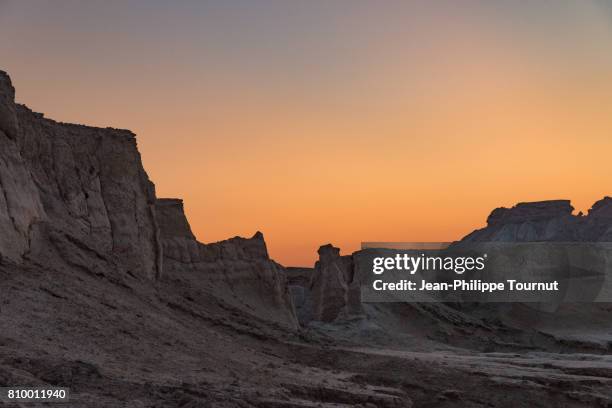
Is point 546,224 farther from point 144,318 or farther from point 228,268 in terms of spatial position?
point 144,318

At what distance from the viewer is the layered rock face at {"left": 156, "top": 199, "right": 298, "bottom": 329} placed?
33.2 meters

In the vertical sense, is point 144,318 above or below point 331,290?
below

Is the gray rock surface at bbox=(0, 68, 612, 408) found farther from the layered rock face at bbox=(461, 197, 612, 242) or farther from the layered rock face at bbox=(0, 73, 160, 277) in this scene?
the layered rock face at bbox=(461, 197, 612, 242)

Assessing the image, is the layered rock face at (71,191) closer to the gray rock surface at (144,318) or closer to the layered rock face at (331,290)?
the gray rock surface at (144,318)

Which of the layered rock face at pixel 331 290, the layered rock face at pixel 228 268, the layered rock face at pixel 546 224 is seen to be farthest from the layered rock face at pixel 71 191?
the layered rock face at pixel 546 224

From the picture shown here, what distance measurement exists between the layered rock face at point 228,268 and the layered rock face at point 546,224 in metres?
88.8

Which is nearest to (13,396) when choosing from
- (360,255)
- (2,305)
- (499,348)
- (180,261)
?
(2,305)

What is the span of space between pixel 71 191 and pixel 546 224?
398 feet

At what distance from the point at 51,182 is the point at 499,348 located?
3431cm

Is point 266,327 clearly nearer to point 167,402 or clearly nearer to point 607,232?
point 167,402

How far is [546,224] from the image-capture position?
5271 inches

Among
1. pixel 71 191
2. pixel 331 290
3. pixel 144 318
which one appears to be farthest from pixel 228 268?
pixel 144 318

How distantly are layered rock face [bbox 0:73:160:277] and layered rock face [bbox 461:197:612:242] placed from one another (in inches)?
3915

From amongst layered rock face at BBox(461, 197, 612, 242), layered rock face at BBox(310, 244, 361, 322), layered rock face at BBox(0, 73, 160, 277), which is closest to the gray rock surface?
layered rock face at BBox(0, 73, 160, 277)
